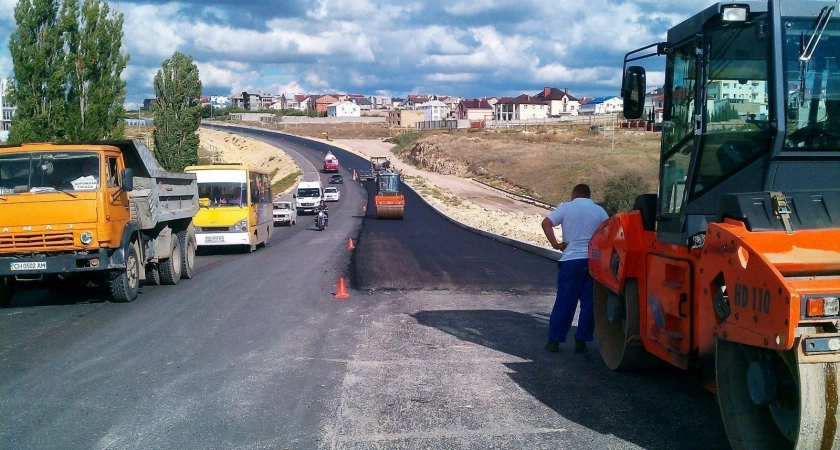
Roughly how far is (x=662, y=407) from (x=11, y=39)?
26.9m

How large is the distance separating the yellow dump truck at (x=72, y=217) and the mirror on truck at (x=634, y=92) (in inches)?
336

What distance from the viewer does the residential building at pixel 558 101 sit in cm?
15025

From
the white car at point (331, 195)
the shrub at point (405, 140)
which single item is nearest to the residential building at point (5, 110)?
the white car at point (331, 195)

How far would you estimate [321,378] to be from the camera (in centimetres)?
741

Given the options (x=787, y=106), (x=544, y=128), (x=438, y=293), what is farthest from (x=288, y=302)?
(x=544, y=128)

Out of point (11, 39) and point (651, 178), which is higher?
point (11, 39)

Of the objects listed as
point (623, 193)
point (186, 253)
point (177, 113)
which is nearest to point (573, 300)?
A: point (186, 253)

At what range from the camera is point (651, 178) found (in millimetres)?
41062

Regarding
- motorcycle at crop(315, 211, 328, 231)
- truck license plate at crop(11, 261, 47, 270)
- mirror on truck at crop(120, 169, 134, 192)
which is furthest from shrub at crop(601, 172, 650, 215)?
truck license plate at crop(11, 261, 47, 270)

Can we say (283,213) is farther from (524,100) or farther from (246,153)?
(524,100)

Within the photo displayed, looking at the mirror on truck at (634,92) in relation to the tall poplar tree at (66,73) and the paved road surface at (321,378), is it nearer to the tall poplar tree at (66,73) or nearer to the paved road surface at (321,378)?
the paved road surface at (321,378)

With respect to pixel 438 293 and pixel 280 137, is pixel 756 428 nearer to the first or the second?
pixel 438 293

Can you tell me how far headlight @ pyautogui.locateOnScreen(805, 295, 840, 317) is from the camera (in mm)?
3904

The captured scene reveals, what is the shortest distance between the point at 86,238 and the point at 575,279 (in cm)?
758
